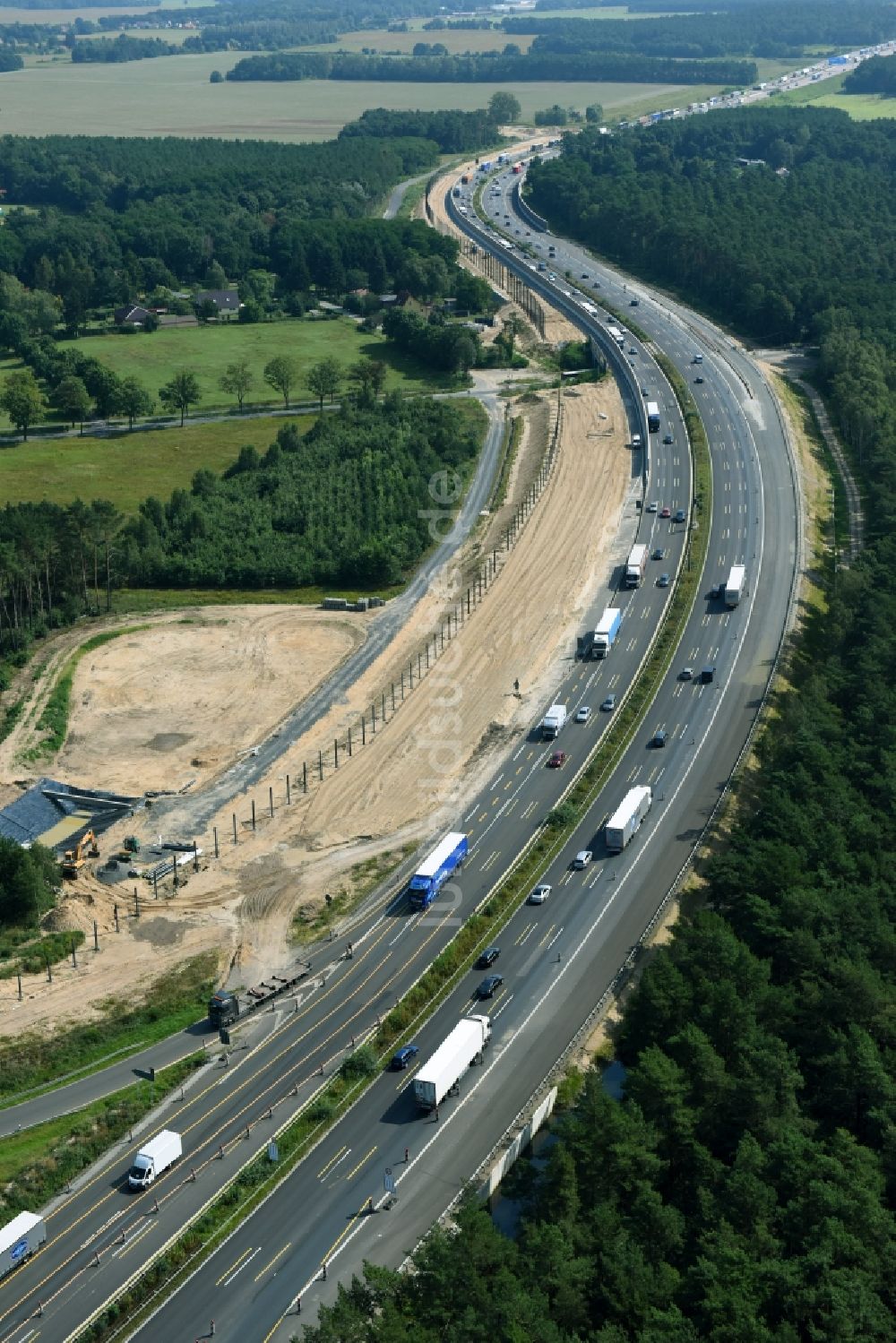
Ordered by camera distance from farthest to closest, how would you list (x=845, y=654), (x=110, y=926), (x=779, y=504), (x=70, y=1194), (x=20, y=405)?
(x=20, y=405) < (x=779, y=504) < (x=845, y=654) < (x=110, y=926) < (x=70, y=1194)

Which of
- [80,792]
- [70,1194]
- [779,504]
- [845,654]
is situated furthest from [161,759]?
[779,504]

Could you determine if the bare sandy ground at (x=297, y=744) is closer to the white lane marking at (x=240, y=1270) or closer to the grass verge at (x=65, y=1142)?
the grass verge at (x=65, y=1142)

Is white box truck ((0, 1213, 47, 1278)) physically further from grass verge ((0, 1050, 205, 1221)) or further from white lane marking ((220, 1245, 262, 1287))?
white lane marking ((220, 1245, 262, 1287))

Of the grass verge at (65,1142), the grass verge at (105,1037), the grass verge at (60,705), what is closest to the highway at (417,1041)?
the grass verge at (65,1142)

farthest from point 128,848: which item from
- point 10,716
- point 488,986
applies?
point 488,986

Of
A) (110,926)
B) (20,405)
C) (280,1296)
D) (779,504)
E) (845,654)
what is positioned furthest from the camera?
(20,405)

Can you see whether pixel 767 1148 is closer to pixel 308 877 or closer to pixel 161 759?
pixel 308 877
